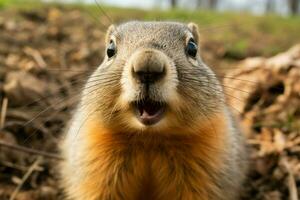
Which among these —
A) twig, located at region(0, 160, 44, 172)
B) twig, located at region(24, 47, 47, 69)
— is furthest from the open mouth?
twig, located at region(24, 47, 47, 69)

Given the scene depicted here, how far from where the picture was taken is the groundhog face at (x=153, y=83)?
3260 mm

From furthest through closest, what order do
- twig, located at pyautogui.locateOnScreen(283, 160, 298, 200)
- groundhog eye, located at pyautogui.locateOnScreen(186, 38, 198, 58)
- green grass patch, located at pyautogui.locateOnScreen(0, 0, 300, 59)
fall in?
green grass patch, located at pyautogui.locateOnScreen(0, 0, 300, 59) → twig, located at pyautogui.locateOnScreen(283, 160, 298, 200) → groundhog eye, located at pyautogui.locateOnScreen(186, 38, 198, 58)

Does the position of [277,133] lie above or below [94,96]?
below

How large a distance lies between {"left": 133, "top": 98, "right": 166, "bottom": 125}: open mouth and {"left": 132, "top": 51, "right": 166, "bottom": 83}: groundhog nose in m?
0.22

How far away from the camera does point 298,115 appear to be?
5.77m

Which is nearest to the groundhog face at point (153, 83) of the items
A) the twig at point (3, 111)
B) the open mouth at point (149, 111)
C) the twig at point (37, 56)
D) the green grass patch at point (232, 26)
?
the open mouth at point (149, 111)

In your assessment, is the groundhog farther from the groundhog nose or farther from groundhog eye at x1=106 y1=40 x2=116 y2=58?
the groundhog nose

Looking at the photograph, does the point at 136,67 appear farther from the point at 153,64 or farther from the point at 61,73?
the point at 61,73

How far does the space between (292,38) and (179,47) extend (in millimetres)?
5847

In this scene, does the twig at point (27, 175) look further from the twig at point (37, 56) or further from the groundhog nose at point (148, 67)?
the groundhog nose at point (148, 67)

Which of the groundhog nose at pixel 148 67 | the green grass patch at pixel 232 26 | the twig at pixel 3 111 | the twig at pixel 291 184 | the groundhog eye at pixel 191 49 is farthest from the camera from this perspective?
the green grass patch at pixel 232 26

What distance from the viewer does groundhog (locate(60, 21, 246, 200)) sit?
140 inches

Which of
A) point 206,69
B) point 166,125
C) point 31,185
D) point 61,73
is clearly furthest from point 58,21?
point 166,125

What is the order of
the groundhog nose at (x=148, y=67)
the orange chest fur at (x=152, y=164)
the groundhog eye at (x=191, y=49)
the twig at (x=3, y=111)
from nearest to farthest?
the groundhog nose at (x=148, y=67) → the orange chest fur at (x=152, y=164) → the groundhog eye at (x=191, y=49) → the twig at (x=3, y=111)
